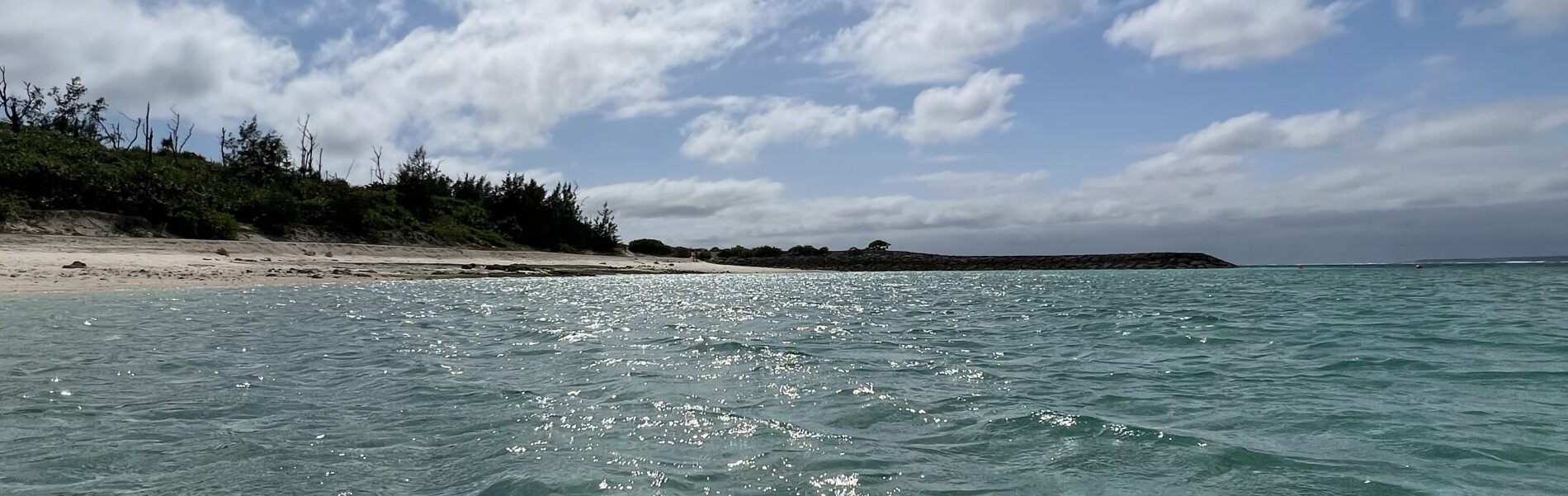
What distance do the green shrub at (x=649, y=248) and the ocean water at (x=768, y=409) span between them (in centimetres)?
6915

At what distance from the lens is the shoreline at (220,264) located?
23.8 m

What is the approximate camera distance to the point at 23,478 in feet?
14.5

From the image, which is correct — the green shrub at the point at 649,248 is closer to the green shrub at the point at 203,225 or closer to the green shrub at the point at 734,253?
the green shrub at the point at 734,253

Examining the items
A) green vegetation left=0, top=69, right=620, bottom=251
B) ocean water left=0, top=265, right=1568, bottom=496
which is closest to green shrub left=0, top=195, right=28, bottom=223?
green vegetation left=0, top=69, right=620, bottom=251

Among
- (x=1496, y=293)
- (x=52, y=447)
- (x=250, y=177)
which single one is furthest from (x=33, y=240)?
(x=1496, y=293)

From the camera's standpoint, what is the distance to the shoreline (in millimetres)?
23766

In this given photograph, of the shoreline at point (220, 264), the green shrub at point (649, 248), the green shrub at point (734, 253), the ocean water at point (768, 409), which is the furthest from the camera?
the green shrub at point (734, 253)

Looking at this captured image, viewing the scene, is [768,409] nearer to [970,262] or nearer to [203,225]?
[203,225]

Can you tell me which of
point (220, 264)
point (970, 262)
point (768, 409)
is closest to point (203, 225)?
point (220, 264)

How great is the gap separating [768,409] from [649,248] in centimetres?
7954

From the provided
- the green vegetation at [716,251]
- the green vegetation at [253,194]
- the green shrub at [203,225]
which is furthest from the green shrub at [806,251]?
the green shrub at [203,225]

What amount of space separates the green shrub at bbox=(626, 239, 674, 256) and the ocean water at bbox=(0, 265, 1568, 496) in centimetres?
6915

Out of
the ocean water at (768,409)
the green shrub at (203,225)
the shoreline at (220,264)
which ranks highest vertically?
the green shrub at (203,225)

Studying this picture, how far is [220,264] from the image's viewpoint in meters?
30.2
